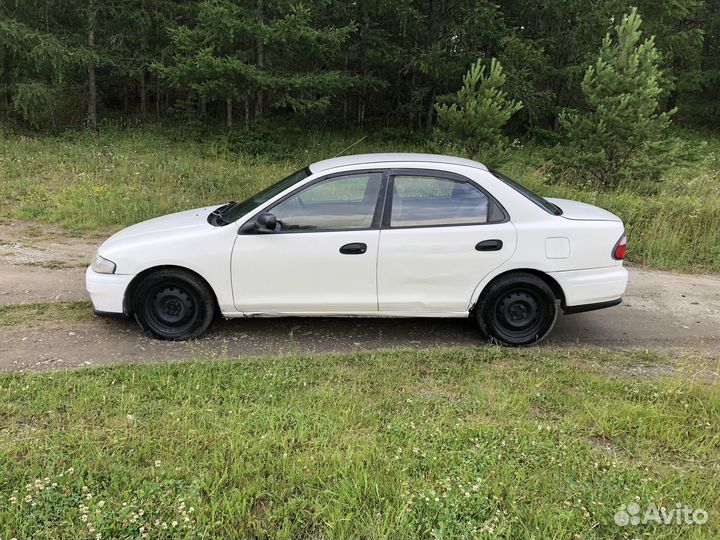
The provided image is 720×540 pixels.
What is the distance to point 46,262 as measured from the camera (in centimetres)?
712

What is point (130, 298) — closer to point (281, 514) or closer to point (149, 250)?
point (149, 250)

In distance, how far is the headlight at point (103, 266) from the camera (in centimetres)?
473

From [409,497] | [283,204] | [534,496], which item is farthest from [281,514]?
[283,204]

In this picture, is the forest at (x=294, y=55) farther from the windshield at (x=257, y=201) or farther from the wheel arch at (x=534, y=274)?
the wheel arch at (x=534, y=274)

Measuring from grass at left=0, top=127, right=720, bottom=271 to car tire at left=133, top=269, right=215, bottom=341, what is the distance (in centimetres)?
487

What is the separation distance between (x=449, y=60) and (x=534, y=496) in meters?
18.0

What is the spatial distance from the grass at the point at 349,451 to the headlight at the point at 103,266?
1035 millimetres

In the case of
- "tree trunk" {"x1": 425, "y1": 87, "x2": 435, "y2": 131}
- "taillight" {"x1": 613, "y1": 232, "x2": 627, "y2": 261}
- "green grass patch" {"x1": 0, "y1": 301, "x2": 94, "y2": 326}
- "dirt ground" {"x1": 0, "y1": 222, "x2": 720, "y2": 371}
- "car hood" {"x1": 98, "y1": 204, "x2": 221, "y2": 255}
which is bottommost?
"dirt ground" {"x1": 0, "y1": 222, "x2": 720, "y2": 371}

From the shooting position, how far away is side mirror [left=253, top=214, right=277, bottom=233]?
4.61m

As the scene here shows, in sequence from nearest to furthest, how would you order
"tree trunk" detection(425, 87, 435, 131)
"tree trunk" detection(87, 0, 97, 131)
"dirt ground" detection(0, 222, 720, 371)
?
"dirt ground" detection(0, 222, 720, 371) < "tree trunk" detection(87, 0, 97, 131) < "tree trunk" detection(425, 87, 435, 131)

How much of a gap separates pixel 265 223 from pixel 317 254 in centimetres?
54

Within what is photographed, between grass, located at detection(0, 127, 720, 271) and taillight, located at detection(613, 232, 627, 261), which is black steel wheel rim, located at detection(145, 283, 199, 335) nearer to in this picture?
taillight, located at detection(613, 232, 627, 261)

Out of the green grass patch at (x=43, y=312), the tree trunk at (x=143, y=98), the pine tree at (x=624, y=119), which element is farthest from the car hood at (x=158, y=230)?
the tree trunk at (x=143, y=98)

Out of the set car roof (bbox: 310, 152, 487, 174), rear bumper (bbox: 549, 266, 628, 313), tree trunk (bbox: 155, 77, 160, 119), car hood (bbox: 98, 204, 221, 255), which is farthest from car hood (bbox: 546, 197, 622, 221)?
tree trunk (bbox: 155, 77, 160, 119)
